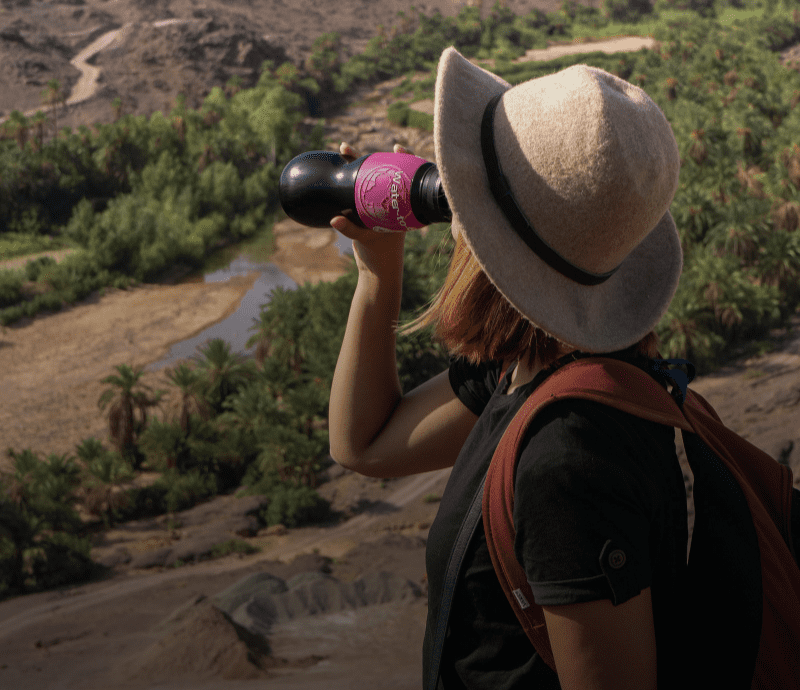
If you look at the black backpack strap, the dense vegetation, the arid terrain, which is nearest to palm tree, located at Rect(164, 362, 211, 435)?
the dense vegetation

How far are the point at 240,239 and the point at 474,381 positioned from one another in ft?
133

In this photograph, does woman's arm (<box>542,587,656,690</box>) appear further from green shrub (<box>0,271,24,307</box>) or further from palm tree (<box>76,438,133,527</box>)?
green shrub (<box>0,271,24,307</box>)

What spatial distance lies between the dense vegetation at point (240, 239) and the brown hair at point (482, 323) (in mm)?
176

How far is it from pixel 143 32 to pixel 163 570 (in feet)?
200

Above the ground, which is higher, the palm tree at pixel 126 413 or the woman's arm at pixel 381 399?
the woman's arm at pixel 381 399

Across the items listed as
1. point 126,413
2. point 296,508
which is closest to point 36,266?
point 126,413

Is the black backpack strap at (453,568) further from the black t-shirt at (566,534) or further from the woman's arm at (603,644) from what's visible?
A: the woman's arm at (603,644)

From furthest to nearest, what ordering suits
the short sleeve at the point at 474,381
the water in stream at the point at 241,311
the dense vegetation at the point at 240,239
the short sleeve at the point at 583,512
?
the water in stream at the point at 241,311 < the dense vegetation at the point at 240,239 < the short sleeve at the point at 474,381 < the short sleeve at the point at 583,512

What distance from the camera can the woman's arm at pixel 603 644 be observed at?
→ 1.13 metres

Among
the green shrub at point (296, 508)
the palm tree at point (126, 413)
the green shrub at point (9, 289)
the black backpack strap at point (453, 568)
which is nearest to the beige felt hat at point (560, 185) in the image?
the black backpack strap at point (453, 568)

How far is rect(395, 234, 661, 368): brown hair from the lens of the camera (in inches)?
54.2

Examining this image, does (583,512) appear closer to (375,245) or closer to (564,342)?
(564,342)

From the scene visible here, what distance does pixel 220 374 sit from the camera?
2244 centimetres

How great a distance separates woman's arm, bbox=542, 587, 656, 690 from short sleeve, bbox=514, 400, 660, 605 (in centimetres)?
2
